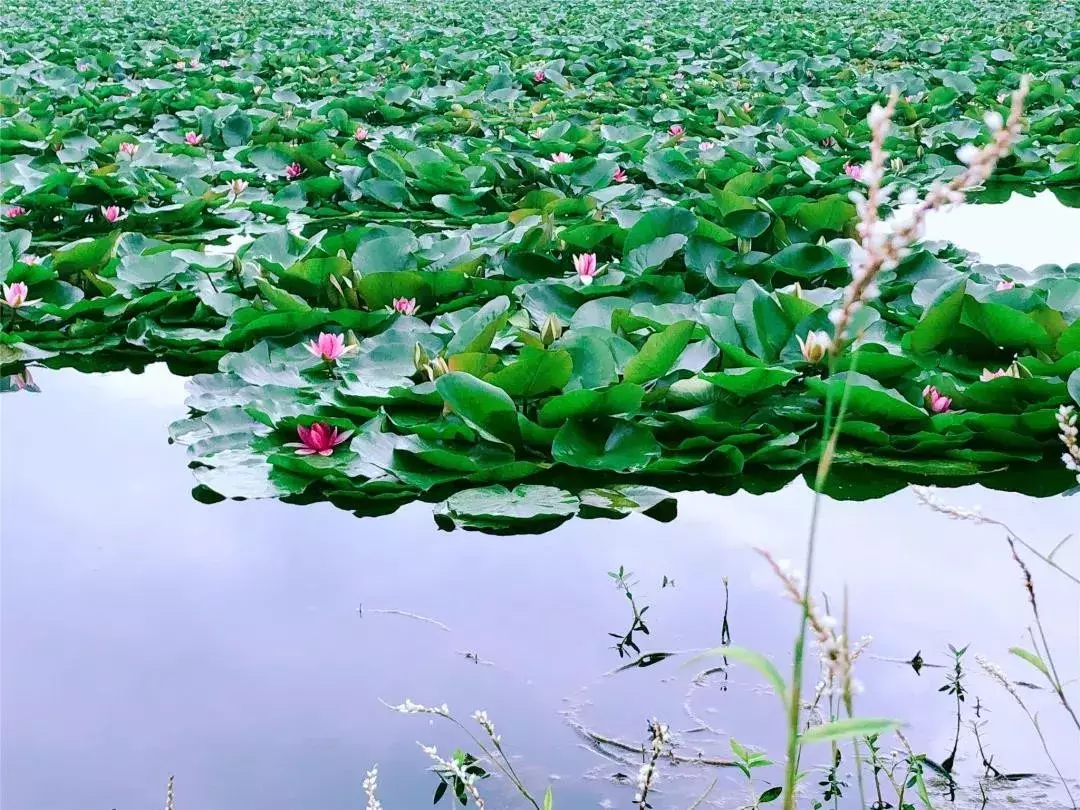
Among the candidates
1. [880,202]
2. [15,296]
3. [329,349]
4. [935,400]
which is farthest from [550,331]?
[880,202]

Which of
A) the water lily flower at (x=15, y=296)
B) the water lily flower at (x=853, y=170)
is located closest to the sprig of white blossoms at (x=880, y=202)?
the water lily flower at (x=15, y=296)

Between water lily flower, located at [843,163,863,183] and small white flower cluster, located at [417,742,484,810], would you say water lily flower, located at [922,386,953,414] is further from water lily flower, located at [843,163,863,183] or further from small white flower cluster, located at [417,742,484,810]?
water lily flower, located at [843,163,863,183]

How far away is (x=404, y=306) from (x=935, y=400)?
137cm

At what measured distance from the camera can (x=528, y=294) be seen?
2.96 m

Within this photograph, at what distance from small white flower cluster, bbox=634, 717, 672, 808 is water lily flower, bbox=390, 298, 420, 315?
1691 millimetres

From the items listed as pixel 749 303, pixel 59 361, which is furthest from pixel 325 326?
pixel 749 303

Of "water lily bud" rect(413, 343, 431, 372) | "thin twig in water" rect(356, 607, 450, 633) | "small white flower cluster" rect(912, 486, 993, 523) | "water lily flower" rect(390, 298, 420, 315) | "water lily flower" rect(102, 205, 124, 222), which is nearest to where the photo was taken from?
"small white flower cluster" rect(912, 486, 993, 523)

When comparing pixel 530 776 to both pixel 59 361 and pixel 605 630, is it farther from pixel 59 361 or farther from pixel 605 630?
pixel 59 361

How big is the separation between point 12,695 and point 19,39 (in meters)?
8.87

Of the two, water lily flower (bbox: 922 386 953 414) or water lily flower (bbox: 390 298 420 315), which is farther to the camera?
Answer: water lily flower (bbox: 390 298 420 315)

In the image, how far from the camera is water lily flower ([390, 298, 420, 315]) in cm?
305

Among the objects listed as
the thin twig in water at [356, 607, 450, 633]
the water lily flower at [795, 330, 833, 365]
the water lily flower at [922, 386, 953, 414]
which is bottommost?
the thin twig in water at [356, 607, 450, 633]

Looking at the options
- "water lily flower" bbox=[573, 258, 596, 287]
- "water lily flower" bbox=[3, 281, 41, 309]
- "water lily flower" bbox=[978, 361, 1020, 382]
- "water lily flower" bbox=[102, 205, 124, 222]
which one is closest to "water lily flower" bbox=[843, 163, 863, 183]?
"water lily flower" bbox=[573, 258, 596, 287]

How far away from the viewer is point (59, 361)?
3031mm
